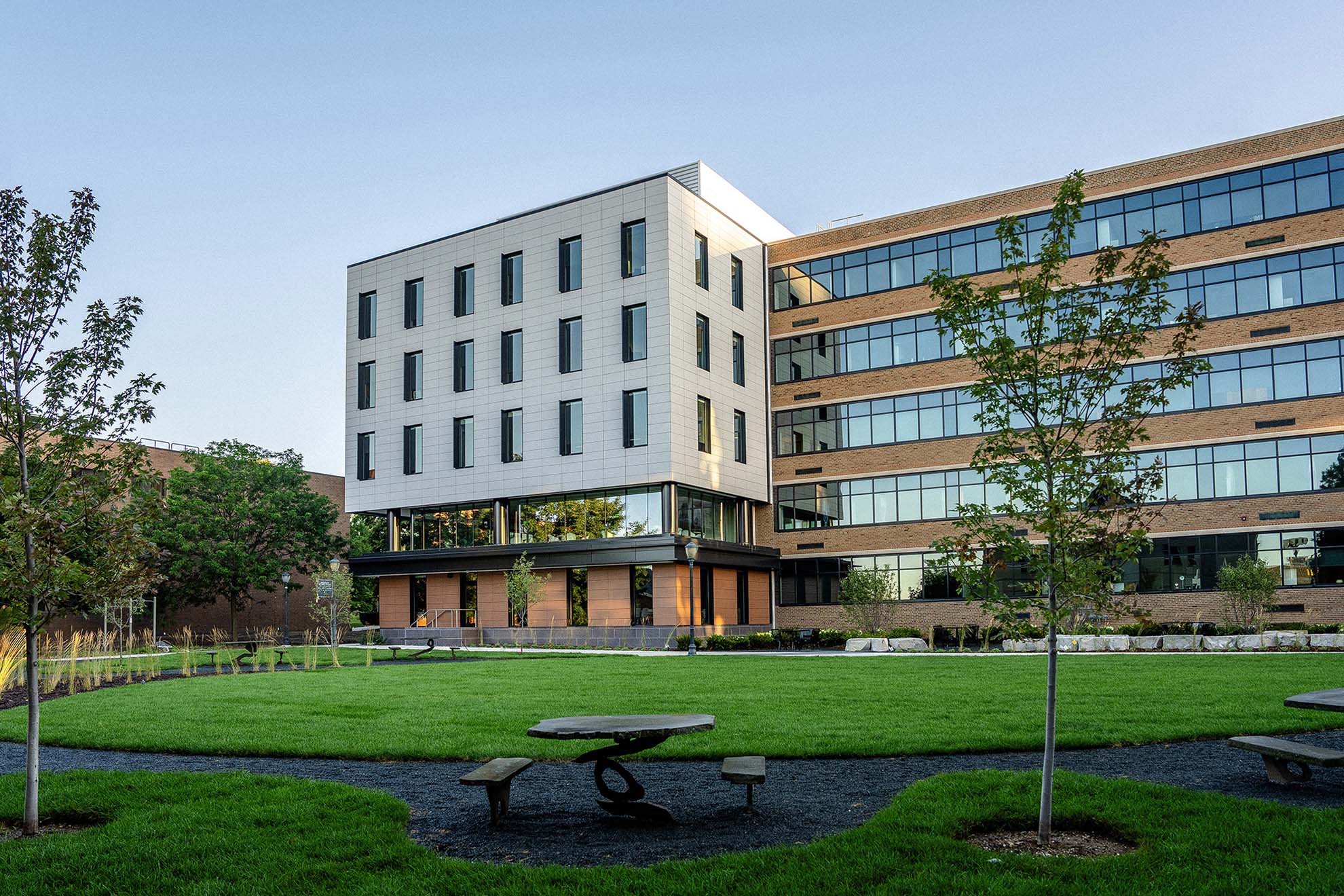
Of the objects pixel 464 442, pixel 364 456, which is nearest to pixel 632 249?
pixel 464 442

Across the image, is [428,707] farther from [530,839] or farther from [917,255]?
[917,255]

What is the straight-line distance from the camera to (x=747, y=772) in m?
8.35

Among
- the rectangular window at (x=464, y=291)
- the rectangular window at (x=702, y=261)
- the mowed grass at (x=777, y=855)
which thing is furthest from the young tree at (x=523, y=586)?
the mowed grass at (x=777, y=855)

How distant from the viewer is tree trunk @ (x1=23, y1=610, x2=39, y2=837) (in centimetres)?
816

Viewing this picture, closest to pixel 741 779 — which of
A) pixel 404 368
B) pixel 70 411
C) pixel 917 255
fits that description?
pixel 70 411

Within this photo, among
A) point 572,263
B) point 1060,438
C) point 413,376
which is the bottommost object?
point 1060,438

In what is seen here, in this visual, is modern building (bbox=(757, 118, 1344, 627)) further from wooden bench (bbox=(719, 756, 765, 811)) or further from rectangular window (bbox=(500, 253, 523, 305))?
wooden bench (bbox=(719, 756, 765, 811))

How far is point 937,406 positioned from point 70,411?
42056 mm

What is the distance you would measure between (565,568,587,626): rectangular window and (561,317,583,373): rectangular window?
29.7 ft

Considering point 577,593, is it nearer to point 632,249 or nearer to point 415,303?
point 632,249

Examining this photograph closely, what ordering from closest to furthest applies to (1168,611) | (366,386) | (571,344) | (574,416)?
(1168,611) → (574,416) → (571,344) → (366,386)

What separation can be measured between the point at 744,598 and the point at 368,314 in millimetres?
24877

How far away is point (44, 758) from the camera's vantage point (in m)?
12.4

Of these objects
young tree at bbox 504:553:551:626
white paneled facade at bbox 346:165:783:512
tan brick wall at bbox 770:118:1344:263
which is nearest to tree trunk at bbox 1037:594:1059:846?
white paneled facade at bbox 346:165:783:512
